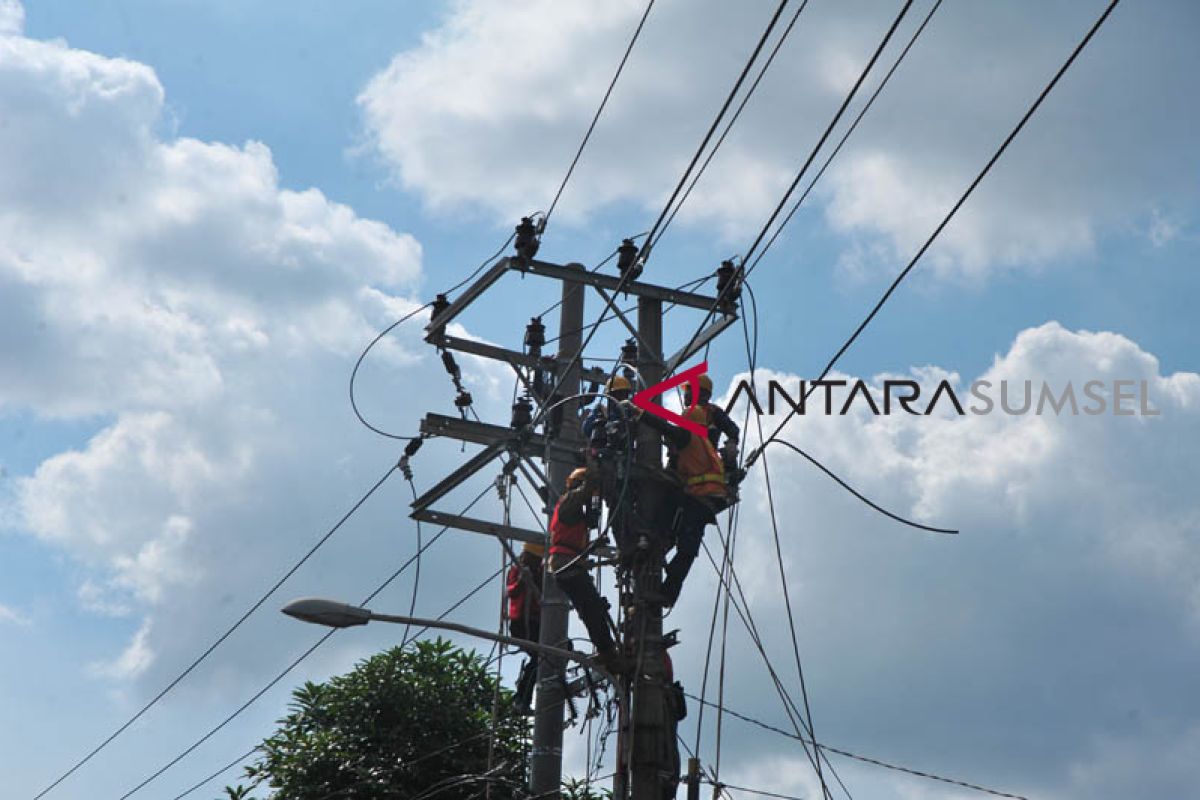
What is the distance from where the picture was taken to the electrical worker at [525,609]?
18.3 m

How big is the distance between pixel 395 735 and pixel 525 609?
12.6ft

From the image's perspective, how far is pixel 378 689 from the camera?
2141 centimetres

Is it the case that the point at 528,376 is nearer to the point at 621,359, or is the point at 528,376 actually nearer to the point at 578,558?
the point at 621,359

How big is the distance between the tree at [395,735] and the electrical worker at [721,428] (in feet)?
21.5

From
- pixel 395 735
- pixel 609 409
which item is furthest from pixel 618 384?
pixel 395 735

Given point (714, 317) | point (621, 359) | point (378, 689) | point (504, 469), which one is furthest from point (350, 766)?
point (714, 317)

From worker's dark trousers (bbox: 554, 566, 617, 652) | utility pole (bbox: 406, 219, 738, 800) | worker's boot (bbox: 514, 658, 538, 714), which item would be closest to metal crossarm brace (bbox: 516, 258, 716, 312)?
utility pole (bbox: 406, 219, 738, 800)

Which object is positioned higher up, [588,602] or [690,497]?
[690,497]

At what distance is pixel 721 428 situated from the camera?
1471 centimetres

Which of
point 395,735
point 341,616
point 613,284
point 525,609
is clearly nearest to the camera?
point 341,616

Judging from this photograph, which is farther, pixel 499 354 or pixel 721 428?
pixel 499 354

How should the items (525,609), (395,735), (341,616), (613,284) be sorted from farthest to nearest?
1. (395,735)
2. (525,609)
3. (613,284)
4. (341,616)

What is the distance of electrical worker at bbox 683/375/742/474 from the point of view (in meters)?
14.6

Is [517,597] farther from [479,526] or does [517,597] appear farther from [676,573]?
[676,573]
